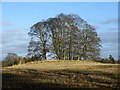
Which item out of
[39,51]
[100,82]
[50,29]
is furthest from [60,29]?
[100,82]

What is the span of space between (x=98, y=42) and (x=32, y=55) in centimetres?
985

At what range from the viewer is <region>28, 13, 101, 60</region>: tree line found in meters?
43.9

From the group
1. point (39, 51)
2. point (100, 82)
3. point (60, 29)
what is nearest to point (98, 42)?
point (60, 29)

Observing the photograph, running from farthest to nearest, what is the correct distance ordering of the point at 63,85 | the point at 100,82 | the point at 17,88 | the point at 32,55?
the point at 32,55 < the point at 100,82 < the point at 63,85 < the point at 17,88

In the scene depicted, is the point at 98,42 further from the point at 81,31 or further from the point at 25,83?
the point at 25,83

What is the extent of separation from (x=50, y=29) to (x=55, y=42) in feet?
7.28

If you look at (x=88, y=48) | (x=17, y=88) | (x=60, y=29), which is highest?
(x=60, y=29)

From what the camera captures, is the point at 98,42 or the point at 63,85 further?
the point at 98,42

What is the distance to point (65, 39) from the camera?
4462 centimetres

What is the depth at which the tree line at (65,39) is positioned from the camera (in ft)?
144

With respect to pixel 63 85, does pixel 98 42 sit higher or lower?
higher

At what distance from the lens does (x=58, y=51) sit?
43.7 m

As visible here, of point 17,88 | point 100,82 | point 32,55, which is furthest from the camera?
point 32,55

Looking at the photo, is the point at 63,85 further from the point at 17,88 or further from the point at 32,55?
the point at 32,55
